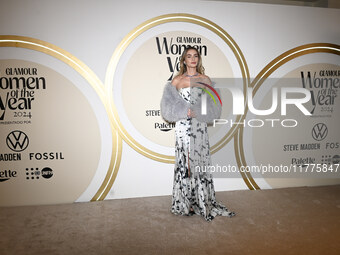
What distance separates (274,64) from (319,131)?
1.20 meters

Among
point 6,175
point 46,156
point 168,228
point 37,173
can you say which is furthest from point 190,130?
point 6,175

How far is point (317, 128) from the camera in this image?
3.90m

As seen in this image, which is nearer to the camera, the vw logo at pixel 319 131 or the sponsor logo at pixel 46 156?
the sponsor logo at pixel 46 156

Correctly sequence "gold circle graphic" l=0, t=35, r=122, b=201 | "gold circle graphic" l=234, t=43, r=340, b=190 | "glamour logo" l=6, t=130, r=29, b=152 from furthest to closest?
"gold circle graphic" l=234, t=43, r=340, b=190 → "glamour logo" l=6, t=130, r=29, b=152 → "gold circle graphic" l=0, t=35, r=122, b=201

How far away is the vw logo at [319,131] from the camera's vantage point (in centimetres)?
390

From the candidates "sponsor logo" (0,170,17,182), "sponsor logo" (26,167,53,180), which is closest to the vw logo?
"sponsor logo" (26,167,53,180)

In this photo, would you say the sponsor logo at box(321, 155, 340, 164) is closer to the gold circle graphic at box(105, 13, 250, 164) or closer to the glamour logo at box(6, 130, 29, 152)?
the gold circle graphic at box(105, 13, 250, 164)

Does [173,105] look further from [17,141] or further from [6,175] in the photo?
[6,175]

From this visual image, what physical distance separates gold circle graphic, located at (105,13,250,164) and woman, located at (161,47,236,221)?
0.58 m

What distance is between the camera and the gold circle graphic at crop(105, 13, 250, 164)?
3.30 metres

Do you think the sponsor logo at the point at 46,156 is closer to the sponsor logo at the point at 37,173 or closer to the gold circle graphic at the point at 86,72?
the sponsor logo at the point at 37,173

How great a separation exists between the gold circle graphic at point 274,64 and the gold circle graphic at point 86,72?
1620 millimetres

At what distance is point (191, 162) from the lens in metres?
3.00

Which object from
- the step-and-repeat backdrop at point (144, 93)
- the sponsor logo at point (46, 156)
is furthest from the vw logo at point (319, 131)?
the sponsor logo at point (46, 156)
